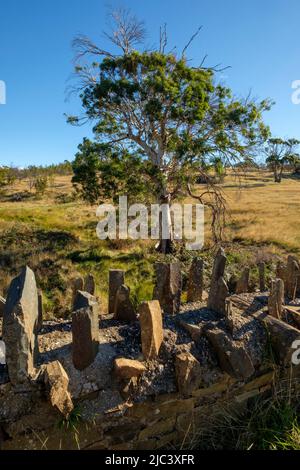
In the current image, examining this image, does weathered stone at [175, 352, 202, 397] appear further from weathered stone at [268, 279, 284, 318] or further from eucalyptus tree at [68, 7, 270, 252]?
eucalyptus tree at [68, 7, 270, 252]

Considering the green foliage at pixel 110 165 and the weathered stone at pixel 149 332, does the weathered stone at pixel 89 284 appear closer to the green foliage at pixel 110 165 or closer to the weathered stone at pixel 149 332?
the weathered stone at pixel 149 332

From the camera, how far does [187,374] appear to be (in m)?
2.60

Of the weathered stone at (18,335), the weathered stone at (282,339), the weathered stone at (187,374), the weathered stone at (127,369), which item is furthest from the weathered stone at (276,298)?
the weathered stone at (18,335)

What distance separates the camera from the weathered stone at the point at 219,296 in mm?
3463

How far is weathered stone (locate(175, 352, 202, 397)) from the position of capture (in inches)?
102

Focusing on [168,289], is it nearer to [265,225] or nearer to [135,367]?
[135,367]

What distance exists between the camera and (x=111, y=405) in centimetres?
240

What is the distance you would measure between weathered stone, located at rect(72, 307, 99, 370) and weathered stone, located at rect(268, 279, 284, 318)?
77.2 inches

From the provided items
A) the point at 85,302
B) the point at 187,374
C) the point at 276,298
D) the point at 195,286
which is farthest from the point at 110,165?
the point at 187,374

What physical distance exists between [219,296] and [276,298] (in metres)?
0.60

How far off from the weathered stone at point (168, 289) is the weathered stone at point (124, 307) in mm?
367
